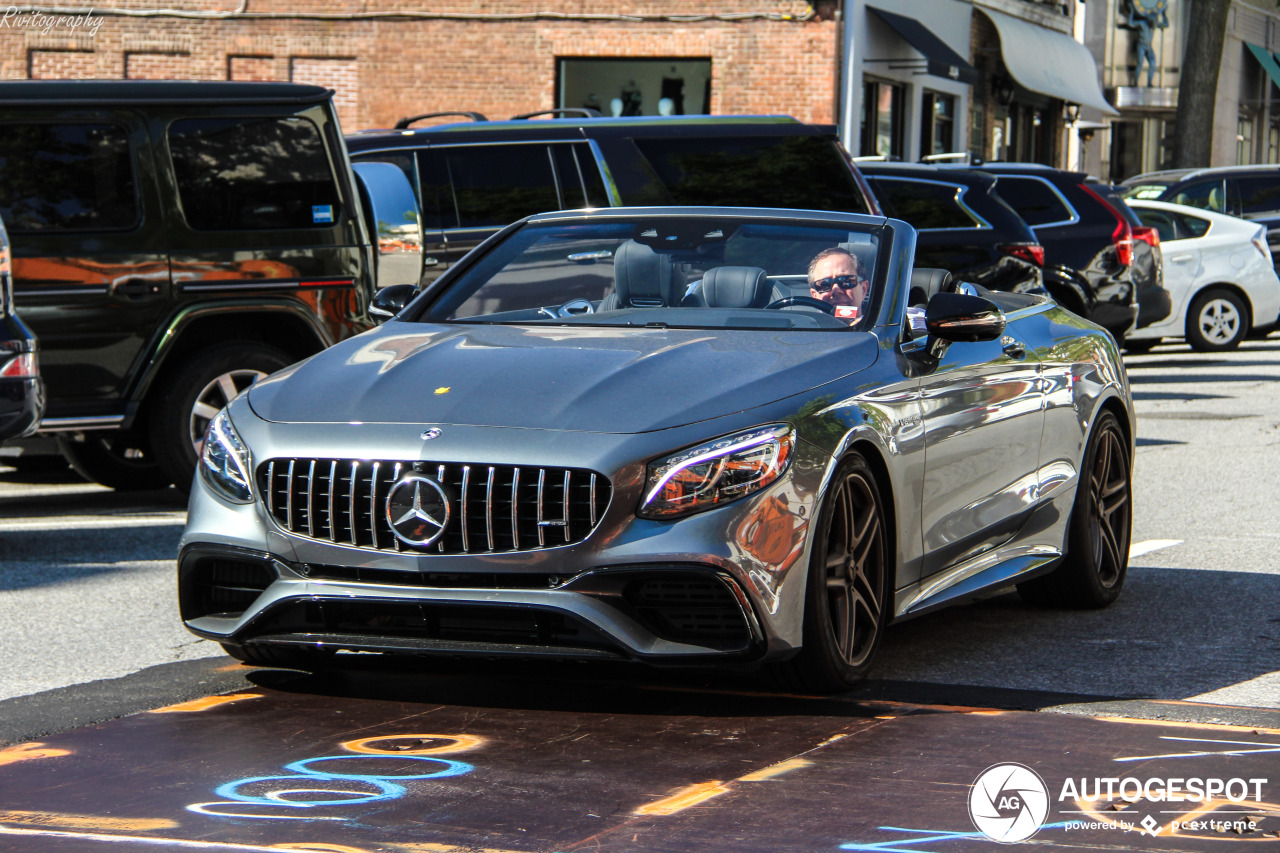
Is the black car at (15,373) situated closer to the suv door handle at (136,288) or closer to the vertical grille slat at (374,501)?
the suv door handle at (136,288)

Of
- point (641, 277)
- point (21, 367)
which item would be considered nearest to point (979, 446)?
point (641, 277)

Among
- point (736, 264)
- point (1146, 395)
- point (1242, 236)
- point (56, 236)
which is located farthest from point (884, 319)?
point (1242, 236)

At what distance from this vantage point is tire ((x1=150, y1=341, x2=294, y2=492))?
31.5 ft

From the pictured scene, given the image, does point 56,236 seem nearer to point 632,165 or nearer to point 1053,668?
point 632,165

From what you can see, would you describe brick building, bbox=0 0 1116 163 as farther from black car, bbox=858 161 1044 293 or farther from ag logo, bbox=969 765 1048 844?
ag logo, bbox=969 765 1048 844

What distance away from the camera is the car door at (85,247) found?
9180 mm

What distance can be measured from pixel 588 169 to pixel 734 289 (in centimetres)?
587

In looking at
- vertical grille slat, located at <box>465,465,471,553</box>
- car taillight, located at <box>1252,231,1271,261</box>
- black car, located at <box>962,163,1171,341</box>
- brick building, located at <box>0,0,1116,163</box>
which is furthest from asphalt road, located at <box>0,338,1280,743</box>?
brick building, located at <box>0,0,1116,163</box>

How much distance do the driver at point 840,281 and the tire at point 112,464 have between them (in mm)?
5333

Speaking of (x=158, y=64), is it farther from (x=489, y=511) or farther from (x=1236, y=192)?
(x=489, y=511)

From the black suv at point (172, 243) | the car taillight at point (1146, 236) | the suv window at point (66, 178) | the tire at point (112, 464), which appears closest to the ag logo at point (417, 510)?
the black suv at point (172, 243)

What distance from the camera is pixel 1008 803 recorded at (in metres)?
4.31

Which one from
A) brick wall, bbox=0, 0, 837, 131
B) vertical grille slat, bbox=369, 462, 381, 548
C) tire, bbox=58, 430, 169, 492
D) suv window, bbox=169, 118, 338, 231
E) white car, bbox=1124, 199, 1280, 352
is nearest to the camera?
vertical grille slat, bbox=369, 462, 381, 548

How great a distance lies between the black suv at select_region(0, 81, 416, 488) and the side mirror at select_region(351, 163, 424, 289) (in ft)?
0.99
